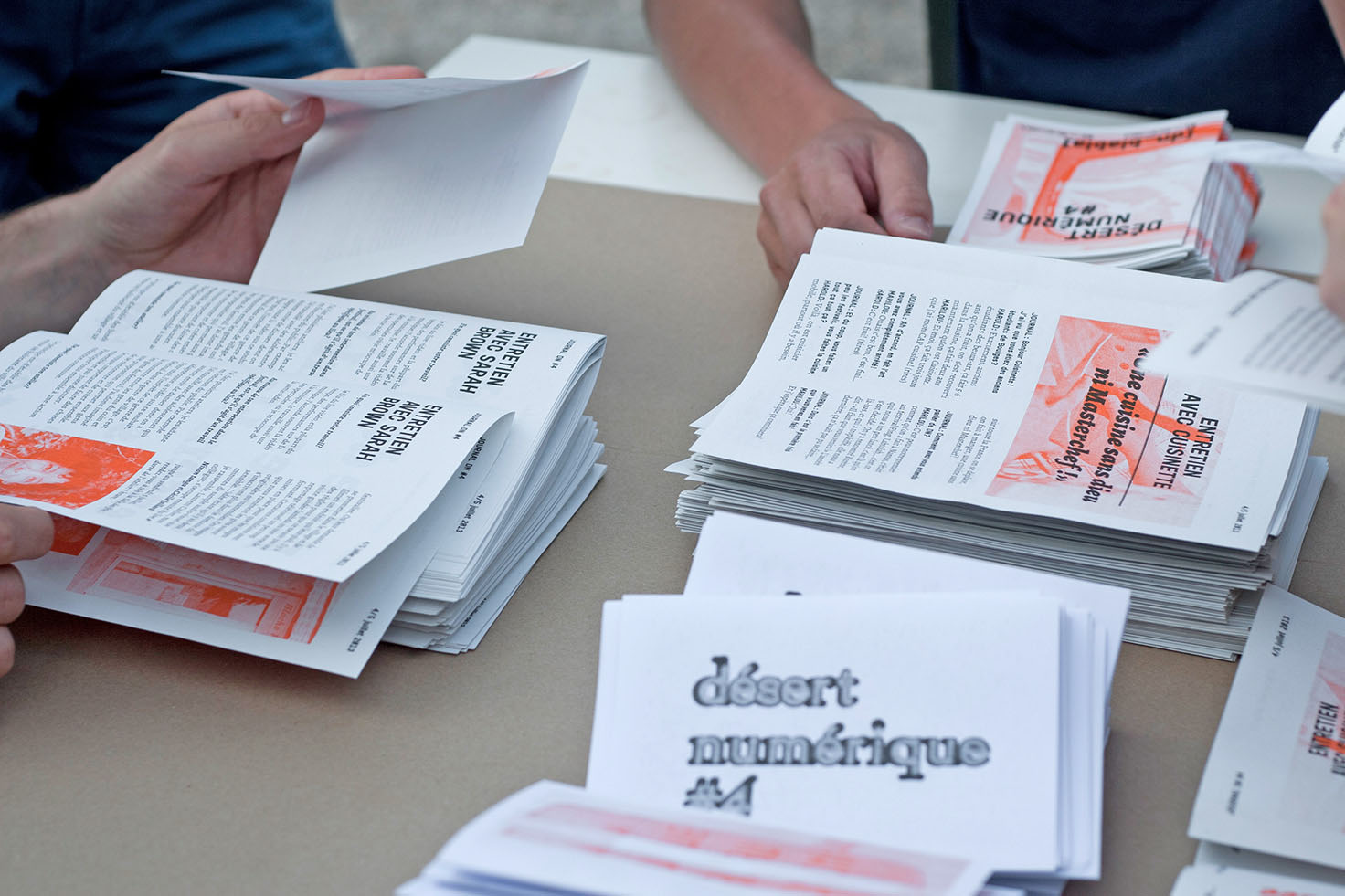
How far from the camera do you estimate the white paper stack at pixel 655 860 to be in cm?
45

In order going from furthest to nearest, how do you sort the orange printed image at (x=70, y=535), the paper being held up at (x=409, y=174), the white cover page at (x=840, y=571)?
the paper being held up at (x=409, y=174) < the orange printed image at (x=70, y=535) < the white cover page at (x=840, y=571)

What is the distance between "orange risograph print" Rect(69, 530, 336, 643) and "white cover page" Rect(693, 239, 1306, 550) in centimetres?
25

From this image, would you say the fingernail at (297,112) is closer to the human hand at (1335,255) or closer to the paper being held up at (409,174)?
the paper being held up at (409,174)

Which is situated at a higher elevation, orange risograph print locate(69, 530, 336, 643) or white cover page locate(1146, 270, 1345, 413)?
white cover page locate(1146, 270, 1345, 413)

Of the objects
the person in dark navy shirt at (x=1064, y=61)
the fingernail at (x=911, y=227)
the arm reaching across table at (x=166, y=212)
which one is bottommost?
the arm reaching across table at (x=166, y=212)

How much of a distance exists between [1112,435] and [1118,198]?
377mm

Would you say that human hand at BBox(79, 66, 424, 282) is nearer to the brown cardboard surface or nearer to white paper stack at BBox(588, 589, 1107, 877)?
the brown cardboard surface

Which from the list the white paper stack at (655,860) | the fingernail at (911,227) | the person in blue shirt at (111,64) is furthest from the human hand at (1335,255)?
the person in blue shirt at (111,64)

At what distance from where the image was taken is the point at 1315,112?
128cm

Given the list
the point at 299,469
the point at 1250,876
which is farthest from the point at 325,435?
the point at 1250,876

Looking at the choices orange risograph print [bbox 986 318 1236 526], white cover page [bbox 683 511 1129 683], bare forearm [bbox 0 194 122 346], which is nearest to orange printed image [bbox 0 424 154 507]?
bare forearm [bbox 0 194 122 346]

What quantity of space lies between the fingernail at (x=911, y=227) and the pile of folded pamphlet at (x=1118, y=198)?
0.08 meters

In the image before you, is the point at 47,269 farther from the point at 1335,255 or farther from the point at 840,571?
the point at 1335,255

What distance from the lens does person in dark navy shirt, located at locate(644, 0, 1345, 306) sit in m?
1.17
